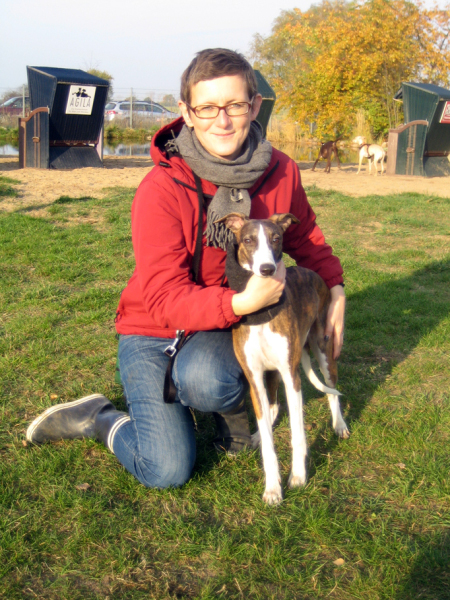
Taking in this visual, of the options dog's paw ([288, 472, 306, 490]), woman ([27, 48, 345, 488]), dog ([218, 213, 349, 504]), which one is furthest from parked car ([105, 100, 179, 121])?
dog's paw ([288, 472, 306, 490])

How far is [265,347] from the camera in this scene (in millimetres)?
2725

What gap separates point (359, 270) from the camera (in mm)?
6535

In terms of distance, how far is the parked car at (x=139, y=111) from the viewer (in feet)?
107

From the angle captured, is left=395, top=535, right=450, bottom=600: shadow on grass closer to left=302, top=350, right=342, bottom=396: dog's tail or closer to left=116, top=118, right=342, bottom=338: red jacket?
left=302, top=350, right=342, bottom=396: dog's tail

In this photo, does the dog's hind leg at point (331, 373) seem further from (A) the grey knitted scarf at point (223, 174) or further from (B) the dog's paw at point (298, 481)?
(A) the grey knitted scarf at point (223, 174)

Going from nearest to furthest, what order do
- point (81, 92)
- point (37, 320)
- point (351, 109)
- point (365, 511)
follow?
point (365, 511)
point (37, 320)
point (81, 92)
point (351, 109)

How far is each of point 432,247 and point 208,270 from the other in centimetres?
536

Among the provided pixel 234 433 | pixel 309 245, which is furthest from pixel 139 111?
pixel 234 433

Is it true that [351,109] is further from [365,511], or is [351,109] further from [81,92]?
[365,511]

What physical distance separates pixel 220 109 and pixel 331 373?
162 cm

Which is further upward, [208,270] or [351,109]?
[351,109]

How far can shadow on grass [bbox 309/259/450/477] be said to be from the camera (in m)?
3.82

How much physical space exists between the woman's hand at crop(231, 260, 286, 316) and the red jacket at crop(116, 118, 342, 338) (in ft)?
0.17

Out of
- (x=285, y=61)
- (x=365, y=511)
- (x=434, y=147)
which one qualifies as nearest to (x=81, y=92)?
(x=434, y=147)
